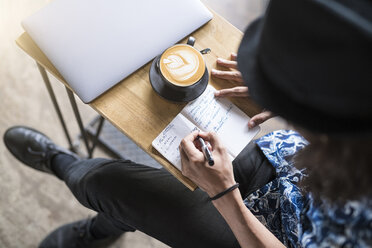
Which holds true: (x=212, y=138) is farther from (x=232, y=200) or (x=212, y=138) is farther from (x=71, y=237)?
(x=71, y=237)

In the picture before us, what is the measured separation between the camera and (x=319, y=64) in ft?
1.66

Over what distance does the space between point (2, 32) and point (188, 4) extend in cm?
103

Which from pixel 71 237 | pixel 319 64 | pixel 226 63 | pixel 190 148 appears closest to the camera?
pixel 319 64

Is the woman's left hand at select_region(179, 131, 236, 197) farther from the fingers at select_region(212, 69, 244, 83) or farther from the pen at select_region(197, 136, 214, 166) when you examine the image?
the fingers at select_region(212, 69, 244, 83)

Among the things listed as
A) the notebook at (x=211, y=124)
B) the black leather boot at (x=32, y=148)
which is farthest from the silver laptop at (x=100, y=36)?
the black leather boot at (x=32, y=148)

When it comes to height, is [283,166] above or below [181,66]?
below

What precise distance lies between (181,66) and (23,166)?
0.91 m

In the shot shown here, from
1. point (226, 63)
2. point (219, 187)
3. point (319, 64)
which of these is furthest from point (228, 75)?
point (319, 64)

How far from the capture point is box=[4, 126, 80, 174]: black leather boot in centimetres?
131

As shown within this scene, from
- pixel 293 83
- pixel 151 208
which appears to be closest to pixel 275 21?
pixel 293 83

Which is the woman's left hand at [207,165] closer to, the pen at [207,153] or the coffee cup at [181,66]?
the pen at [207,153]

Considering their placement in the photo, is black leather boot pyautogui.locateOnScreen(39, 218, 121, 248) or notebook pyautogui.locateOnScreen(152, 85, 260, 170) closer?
notebook pyautogui.locateOnScreen(152, 85, 260, 170)

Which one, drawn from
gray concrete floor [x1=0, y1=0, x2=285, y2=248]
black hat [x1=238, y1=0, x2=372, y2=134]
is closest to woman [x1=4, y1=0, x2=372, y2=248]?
black hat [x1=238, y1=0, x2=372, y2=134]

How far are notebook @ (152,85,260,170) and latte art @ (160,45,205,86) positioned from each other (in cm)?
7
